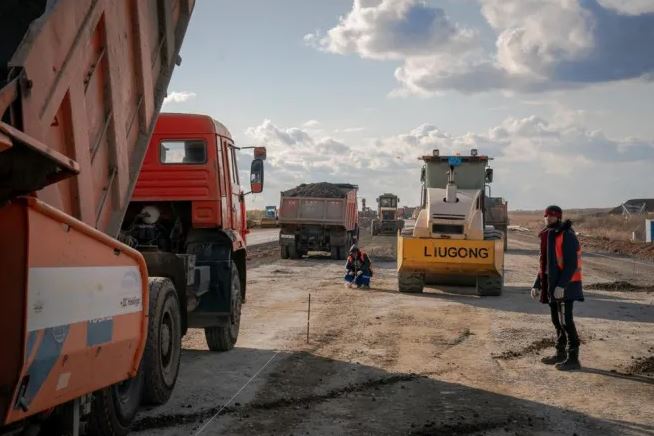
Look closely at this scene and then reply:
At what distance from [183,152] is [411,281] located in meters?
8.37

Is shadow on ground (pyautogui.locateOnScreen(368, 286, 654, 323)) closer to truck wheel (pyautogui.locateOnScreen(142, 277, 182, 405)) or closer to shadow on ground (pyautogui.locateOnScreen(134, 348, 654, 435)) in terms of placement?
shadow on ground (pyautogui.locateOnScreen(134, 348, 654, 435))

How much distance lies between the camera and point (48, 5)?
4.14m

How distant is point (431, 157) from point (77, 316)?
14.0 metres

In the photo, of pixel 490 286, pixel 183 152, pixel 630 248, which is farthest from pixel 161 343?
pixel 630 248

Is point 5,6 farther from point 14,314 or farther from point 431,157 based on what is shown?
point 431,157

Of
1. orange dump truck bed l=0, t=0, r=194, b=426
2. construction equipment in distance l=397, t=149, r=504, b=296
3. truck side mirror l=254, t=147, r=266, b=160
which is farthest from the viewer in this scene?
construction equipment in distance l=397, t=149, r=504, b=296

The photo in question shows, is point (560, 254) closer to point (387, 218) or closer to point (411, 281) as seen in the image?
point (411, 281)

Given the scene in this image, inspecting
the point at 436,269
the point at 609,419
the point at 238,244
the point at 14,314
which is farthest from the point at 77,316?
the point at 436,269

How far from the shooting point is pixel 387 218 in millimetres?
48000

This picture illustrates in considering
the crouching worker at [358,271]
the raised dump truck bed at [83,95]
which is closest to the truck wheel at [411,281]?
the crouching worker at [358,271]

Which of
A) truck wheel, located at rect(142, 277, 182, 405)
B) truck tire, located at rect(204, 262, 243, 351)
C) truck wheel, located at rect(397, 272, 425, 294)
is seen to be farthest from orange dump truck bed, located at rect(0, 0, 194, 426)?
truck wheel, located at rect(397, 272, 425, 294)

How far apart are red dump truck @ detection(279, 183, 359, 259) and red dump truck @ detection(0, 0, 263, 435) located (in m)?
18.6

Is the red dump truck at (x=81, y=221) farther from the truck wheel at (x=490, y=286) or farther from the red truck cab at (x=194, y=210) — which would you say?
the truck wheel at (x=490, y=286)

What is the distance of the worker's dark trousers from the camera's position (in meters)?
8.26
